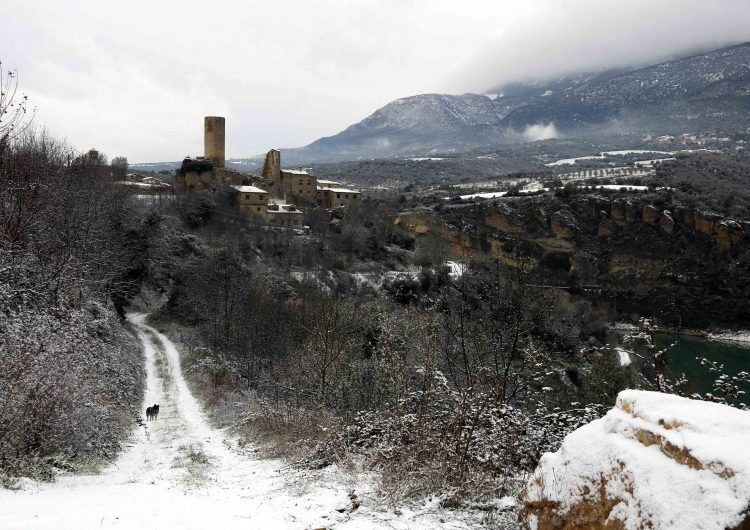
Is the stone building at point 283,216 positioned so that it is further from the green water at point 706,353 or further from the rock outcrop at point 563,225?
the rock outcrop at point 563,225

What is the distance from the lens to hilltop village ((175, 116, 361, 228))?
51547 millimetres

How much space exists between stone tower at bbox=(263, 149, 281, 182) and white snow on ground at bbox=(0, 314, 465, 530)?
5176 centimetres

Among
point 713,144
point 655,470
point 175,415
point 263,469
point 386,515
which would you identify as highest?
point 713,144

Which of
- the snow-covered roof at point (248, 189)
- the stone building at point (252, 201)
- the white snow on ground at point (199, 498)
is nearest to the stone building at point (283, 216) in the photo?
the stone building at point (252, 201)

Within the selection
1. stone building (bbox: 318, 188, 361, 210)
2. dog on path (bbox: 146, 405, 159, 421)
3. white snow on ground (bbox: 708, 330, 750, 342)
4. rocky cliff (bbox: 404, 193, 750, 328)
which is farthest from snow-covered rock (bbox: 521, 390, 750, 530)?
white snow on ground (bbox: 708, 330, 750, 342)

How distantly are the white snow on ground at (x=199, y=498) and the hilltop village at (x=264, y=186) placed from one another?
42053mm

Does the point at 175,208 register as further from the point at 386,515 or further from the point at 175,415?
the point at 386,515

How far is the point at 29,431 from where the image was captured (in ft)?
23.5

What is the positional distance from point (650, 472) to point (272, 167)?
60.4 metres

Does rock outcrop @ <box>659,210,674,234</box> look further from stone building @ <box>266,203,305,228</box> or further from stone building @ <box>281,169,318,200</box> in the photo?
stone building @ <box>266,203,305,228</box>

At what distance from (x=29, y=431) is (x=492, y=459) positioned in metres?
6.15

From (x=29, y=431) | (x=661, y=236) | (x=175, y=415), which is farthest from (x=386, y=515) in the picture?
(x=661, y=236)

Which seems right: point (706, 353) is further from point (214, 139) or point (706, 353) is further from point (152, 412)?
point (214, 139)

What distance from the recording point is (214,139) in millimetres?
57312
